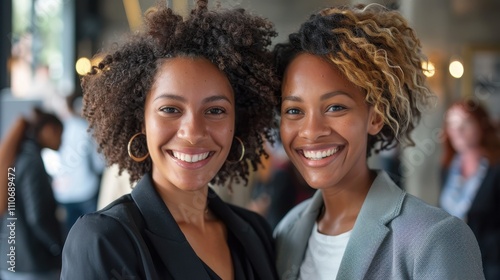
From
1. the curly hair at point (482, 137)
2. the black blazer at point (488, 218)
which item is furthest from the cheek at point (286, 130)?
the curly hair at point (482, 137)

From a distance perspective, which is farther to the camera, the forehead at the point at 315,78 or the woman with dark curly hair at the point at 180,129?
the forehead at the point at 315,78

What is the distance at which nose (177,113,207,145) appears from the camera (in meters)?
1.75

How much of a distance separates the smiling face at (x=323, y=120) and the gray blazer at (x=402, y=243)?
0.47 ft

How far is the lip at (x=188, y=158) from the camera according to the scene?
5.82ft

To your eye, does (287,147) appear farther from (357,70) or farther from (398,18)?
(398,18)

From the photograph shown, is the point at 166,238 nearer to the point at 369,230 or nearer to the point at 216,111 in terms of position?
the point at 216,111

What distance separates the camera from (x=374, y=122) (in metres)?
1.94

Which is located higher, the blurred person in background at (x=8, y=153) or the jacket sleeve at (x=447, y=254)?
the blurred person in background at (x=8, y=153)

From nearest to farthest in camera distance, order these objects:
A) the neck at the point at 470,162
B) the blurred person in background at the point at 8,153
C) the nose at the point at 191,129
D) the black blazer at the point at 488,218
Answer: the nose at the point at 191,129, the blurred person in background at the point at 8,153, the black blazer at the point at 488,218, the neck at the point at 470,162

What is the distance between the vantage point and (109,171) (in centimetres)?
304

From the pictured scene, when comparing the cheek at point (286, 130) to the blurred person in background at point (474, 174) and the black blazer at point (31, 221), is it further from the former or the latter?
the blurred person in background at point (474, 174)

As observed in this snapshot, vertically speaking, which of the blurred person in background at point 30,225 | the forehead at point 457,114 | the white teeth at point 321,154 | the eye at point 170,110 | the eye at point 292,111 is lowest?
the blurred person in background at point 30,225

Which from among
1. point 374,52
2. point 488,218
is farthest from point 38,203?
point 488,218

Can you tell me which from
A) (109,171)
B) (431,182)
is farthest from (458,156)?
(109,171)
